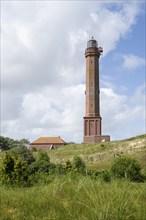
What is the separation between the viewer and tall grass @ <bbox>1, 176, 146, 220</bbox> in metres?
4.55

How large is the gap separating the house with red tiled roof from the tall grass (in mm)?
64700

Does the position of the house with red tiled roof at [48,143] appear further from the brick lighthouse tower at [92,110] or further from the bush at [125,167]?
the bush at [125,167]

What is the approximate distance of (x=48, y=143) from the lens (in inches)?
2805

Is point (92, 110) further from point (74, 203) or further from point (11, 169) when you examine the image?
point (74, 203)

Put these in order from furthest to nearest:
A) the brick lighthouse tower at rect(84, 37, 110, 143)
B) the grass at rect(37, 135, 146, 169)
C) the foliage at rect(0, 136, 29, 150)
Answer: the foliage at rect(0, 136, 29, 150), the brick lighthouse tower at rect(84, 37, 110, 143), the grass at rect(37, 135, 146, 169)

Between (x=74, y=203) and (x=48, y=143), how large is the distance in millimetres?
66389

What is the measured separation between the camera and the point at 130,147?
149 ft

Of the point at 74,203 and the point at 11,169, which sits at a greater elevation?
the point at 74,203

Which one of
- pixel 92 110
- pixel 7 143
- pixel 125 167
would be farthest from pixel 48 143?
pixel 125 167

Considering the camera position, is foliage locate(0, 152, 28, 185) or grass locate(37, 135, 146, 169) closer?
foliage locate(0, 152, 28, 185)

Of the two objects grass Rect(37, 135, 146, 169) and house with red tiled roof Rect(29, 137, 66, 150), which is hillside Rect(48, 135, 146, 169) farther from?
house with red tiled roof Rect(29, 137, 66, 150)

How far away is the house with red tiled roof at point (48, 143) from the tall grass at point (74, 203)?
64.7m

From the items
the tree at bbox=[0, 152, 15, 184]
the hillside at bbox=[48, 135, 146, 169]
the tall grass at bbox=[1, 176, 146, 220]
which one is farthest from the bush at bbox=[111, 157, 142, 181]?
the hillside at bbox=[48, 135, 146, 169]

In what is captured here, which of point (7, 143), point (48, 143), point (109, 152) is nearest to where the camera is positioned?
point (109, 152)
